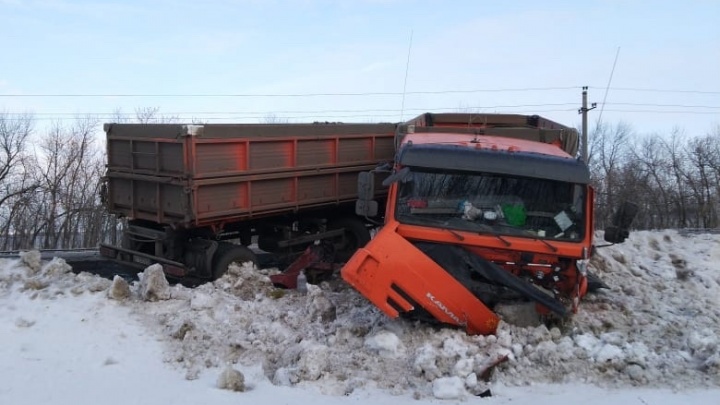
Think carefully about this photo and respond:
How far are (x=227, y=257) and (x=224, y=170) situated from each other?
4.20 feet

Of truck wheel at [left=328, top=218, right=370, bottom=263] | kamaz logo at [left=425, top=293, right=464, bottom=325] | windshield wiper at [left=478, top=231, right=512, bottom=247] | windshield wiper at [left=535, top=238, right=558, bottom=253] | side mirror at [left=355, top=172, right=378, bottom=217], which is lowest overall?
truck wheel at [left=328, top=218, right=370, bottom=263]

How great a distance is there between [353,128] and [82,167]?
95.4 ft

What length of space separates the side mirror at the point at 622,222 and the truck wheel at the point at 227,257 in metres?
5.24

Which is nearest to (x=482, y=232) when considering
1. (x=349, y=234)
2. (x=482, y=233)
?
(x=482, y=233)

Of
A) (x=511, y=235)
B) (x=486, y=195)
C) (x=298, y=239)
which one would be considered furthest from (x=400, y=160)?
(x=298, y=239)

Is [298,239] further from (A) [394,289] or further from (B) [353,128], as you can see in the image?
(A) [394,289]

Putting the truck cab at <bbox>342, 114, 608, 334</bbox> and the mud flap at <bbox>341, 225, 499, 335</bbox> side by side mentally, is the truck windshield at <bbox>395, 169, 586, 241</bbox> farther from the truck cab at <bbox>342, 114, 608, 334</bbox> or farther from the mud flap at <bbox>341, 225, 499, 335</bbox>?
the mud flap at <bbox>341, 225, 499, 335</bbox>

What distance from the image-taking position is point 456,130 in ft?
30.9

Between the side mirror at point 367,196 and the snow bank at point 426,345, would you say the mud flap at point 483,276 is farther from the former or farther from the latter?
the side mirror at point 367,196

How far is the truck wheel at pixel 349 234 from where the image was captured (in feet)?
37.6

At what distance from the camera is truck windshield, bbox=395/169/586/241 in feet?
20.7

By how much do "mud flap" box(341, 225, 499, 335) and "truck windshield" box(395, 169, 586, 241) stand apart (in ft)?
1.83

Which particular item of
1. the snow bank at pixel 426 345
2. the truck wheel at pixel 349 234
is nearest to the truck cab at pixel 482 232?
the snow bank at pixel 426 345

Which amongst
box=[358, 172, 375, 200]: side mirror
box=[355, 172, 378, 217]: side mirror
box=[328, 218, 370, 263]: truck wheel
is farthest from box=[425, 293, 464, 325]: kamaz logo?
box=[328, 218, 370, 263]: truck wheel
